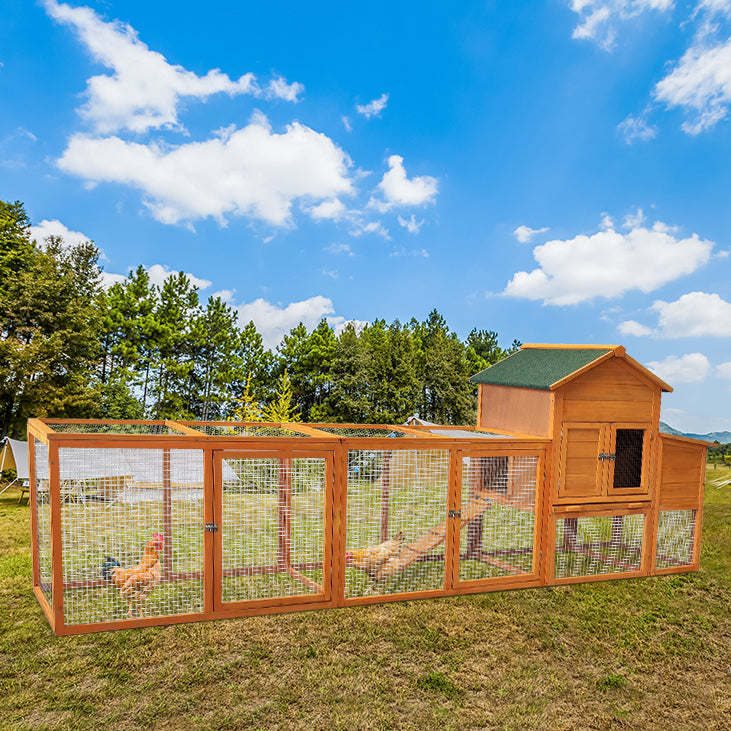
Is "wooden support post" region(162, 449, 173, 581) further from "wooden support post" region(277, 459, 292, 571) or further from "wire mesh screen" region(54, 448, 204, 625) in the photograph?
"wooden support post" region(277, 459, 292, 571)

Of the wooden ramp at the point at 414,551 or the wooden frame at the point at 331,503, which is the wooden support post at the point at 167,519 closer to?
the wooden frame at the point at 331,503

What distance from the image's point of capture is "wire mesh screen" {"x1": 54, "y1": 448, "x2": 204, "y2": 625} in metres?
5.03

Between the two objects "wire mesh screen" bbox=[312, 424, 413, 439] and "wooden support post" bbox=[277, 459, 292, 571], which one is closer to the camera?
"wooden support post" bbox=[277, 459, 292, 571]

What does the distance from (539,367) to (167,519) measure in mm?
4569

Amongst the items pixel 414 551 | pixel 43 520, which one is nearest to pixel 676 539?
pixel 414 551

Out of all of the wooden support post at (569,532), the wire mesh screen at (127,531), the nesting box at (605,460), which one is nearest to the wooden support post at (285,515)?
the wire mesh screen at (127,531)

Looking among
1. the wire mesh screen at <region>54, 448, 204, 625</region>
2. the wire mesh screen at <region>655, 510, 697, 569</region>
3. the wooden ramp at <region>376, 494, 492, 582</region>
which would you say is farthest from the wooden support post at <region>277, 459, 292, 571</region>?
the wire mesh screen at <region>655, 510, 697, 569</region>

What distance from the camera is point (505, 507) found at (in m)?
6.42

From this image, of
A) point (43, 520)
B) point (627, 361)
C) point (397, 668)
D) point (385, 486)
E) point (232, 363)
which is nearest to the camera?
point (397, 668)

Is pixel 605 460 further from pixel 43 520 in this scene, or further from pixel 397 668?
pixel 43 520

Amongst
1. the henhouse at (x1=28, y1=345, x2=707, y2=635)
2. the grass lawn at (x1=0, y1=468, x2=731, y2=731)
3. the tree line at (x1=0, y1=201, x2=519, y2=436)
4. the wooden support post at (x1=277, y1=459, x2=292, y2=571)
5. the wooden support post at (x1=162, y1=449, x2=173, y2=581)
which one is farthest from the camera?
the tree line at (x1=0, y1=201, x2=519, y2=436)

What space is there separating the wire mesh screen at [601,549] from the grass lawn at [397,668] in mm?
507

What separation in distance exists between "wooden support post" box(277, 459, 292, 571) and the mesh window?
3830 mm

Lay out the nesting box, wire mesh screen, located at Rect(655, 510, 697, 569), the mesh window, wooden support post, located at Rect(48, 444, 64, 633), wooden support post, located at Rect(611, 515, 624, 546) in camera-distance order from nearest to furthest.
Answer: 1. wooden support post, located at Rect(48, 444, 64, 633)
2. the nesting box
3. the mesh window
4. wooden support post, located at Rect(611, 515, 624, 546)
5. wire mesh screen, located at Rect(655, 510, 697, 569)
